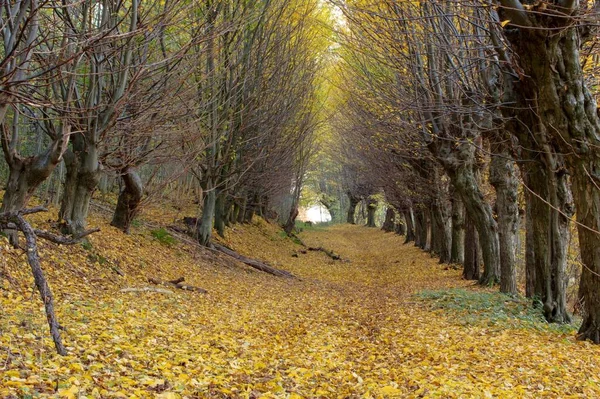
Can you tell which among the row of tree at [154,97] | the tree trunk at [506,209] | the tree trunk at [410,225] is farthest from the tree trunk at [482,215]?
the tree trunk at [410,225]

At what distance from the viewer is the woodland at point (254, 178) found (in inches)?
189

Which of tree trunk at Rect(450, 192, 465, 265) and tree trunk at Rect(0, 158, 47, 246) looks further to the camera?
tree trunk at Rect(450, 192, 465, 265)

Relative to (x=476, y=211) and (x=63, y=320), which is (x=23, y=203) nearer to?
(x=63, y=320)

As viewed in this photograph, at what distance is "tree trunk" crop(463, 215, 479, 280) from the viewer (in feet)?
47.3

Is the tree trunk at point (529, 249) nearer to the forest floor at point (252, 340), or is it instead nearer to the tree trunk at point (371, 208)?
the forest floor at point (252, 340)

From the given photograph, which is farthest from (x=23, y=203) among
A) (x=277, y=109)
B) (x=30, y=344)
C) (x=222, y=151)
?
(x=277, y=109)

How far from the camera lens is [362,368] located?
5633 millimetres

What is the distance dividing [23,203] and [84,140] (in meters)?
1.97

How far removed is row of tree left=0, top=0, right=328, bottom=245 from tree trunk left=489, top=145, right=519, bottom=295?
259 inches

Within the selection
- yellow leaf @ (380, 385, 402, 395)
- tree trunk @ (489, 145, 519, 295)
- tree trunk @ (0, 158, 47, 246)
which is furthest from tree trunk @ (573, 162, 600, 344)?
tree trunk @ (0, 158, 47, 246)

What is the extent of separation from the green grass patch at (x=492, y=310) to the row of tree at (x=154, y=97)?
20.9ft

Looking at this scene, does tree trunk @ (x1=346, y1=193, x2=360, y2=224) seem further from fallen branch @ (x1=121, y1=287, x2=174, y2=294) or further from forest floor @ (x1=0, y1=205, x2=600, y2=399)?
fallen branch @ (x1=121, y1=287, x2=174, y2=294)

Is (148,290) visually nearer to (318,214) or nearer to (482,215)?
(482,215)

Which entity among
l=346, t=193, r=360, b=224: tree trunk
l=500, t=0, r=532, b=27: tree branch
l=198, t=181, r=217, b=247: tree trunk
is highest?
l=500, t=0, r=532, b=27: tree branch
